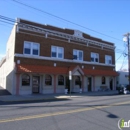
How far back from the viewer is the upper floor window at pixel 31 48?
69.2 ft

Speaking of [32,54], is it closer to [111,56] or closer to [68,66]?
[68,66]

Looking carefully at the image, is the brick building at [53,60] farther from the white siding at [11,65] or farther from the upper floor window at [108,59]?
the upper floor window at [108,59]

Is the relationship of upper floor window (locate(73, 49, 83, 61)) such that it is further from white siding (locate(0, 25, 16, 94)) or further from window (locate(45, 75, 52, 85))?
white siding (locate(0, 25, 16, 94))

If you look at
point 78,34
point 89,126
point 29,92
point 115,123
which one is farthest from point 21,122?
point 78,34

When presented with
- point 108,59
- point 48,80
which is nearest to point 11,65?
point 48,80

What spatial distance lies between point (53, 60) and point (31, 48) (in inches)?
135

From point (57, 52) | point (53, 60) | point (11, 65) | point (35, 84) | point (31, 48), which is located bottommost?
point (35, 84)

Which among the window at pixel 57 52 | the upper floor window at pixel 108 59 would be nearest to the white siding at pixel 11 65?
the window at pixel 57 52

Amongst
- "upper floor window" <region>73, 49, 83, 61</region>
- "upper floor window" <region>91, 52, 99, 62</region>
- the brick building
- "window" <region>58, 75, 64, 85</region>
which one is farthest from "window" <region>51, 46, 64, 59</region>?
"upper floor window" <region>91, 52, 99, 62</region>

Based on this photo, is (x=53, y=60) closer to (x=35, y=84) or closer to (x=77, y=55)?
(x=35, y=84)

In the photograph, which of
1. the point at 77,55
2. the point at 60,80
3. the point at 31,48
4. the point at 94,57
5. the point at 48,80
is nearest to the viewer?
the point at 31,48

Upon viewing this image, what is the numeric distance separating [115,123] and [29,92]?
49.9 ft

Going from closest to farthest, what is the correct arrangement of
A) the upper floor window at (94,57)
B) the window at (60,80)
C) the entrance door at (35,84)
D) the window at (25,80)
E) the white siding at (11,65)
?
the white siding at (11,65), the window at (25,80), the entrance door at (35,84), the window at (60,80), the upper floor window at (94,57)

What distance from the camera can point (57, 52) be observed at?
23.9 meters
